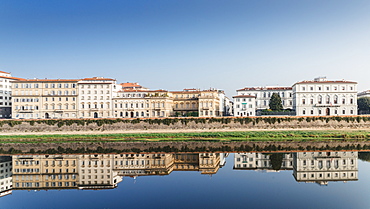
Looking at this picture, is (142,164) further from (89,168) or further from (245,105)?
(245,105)

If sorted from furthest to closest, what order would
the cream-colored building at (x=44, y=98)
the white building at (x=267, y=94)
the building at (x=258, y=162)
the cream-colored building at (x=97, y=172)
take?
the white building at (x=267, y=94) < the cream-colored building at (x=44, y=98) < the building at (x=258, y=162) < the cream-colored building at (x=97, y=172)

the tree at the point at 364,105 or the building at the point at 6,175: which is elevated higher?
the tree at the point at 364,105

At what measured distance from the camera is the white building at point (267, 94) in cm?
6656

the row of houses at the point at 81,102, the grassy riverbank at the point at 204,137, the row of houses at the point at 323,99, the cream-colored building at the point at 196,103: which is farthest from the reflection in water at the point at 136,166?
the row of houses at the point at 323,99

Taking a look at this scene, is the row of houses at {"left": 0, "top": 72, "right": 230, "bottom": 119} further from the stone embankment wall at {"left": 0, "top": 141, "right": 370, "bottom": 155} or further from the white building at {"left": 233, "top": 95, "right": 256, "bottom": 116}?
the stone embankment wall at {"left": 0, "top": 141, "right": 370, "bottom": 155}

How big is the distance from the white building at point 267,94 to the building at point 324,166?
38123mm

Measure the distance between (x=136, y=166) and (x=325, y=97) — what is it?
150 feet

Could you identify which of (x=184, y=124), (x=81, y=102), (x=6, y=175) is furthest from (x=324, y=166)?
(x=81, y=102)

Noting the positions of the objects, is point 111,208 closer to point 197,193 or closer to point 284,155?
point 197,193

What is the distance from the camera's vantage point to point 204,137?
129 ft

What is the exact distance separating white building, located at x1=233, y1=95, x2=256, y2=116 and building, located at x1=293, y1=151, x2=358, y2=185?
99.3ft

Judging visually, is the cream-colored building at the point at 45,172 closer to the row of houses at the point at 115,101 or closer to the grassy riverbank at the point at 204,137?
the grassy riverbank at the point at 204,137

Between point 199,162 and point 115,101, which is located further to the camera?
point 115,101

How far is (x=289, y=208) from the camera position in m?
15.3
